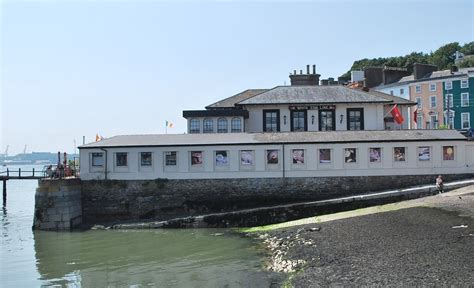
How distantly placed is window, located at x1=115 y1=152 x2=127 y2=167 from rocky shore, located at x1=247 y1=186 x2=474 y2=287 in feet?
38.1

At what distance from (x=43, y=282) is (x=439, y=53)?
12115cm

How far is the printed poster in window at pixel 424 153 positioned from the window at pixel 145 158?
18087 mm

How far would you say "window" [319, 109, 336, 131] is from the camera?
140 feet

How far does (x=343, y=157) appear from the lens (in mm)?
33344

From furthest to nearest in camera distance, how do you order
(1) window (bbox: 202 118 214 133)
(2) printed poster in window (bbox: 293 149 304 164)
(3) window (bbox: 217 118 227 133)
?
1. (1) window (bbox: 202 118 214 133)
2. (3) window (bbox: 217 118 227 133)
3. (2) printed poster in window (bbox: 293 149 304 164)

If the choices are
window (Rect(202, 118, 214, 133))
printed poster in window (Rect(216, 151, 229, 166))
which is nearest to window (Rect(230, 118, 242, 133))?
window (Rect(202, 118, 214, 133))

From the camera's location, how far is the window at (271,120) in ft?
141

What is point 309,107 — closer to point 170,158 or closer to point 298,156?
point 298,156

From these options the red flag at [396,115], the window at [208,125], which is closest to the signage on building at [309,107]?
the red flag at [396,115]

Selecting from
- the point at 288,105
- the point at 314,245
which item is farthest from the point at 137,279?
the point at 288,105

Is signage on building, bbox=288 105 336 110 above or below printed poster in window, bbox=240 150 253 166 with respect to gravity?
above

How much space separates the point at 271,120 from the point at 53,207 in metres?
19.5

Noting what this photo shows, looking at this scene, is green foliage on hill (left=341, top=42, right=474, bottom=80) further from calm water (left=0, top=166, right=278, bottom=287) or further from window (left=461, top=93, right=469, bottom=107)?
calm water (left=0, top=166, right=278, bottom=287)

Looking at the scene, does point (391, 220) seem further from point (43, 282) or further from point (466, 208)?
point (43, 282)
